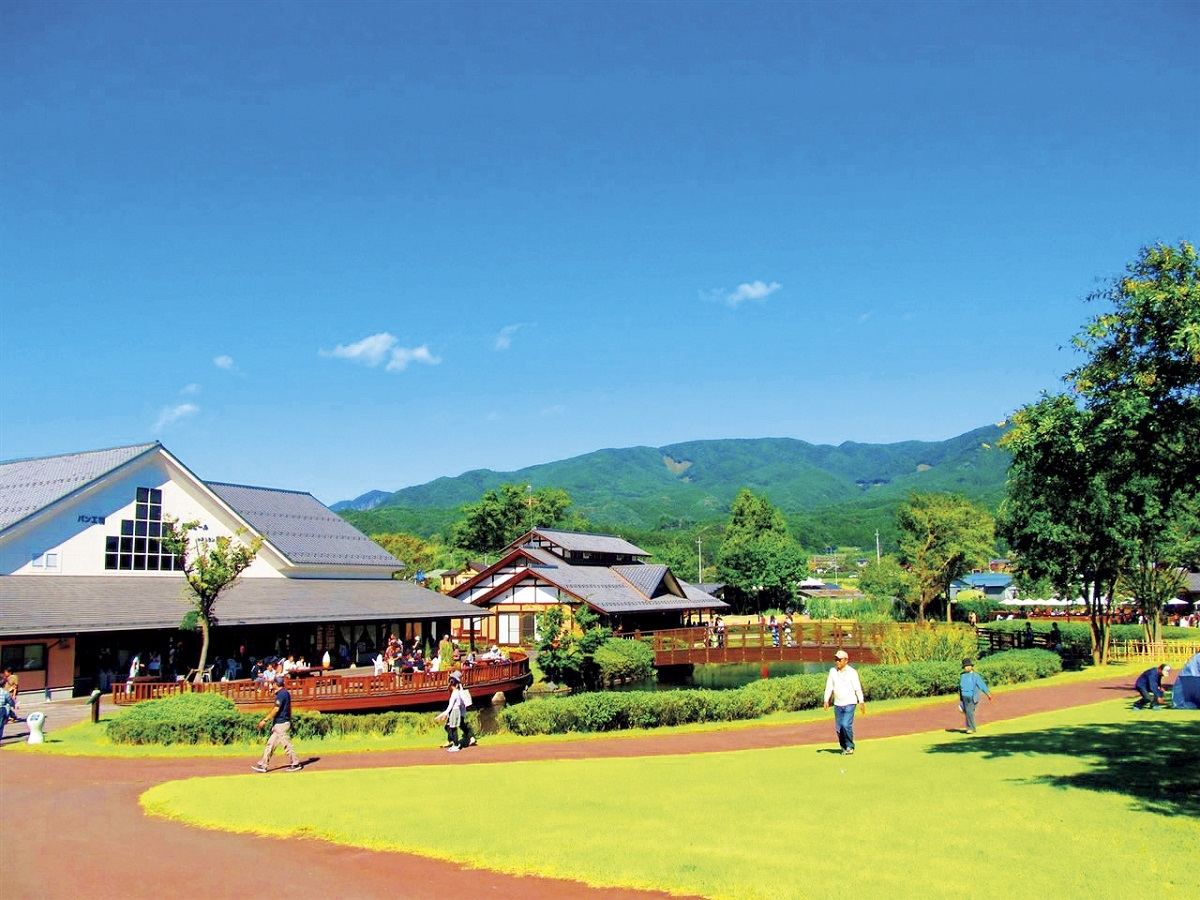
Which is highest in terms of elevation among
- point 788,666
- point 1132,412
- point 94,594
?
point 1132,412

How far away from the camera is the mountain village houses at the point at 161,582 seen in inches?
1171

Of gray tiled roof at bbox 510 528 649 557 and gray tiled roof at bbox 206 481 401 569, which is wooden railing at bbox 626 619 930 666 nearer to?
gray tiled roof at bbox 206 481 401 569

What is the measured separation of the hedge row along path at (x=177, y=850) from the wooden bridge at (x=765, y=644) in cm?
2455

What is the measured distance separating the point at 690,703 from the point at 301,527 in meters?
27.5

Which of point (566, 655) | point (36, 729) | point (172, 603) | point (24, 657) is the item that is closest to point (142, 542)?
point (172, 603)

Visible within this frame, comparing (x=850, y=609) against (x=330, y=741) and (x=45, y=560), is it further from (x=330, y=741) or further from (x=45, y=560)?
(x=330, y=741)

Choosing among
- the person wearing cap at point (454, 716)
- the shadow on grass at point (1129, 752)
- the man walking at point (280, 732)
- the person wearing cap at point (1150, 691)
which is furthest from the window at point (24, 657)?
the person wearing cap at point (1150, 691)

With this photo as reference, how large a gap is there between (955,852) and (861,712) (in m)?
17.0

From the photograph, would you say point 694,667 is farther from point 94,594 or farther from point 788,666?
point 94,594

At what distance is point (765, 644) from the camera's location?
47750 mm

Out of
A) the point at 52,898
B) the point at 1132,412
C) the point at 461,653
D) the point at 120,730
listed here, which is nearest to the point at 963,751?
the point at 1132,412

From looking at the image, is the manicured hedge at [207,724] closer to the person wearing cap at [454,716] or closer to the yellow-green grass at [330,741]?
the yellow-green grass at [330,741]

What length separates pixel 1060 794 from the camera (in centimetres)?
1258

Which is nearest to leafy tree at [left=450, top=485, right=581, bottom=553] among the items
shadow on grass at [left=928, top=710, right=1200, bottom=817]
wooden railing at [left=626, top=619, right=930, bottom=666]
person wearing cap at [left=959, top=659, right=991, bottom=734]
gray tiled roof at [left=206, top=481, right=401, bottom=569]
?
gray tiled roof at [left=206, top=481, right=401, bottom=569]
